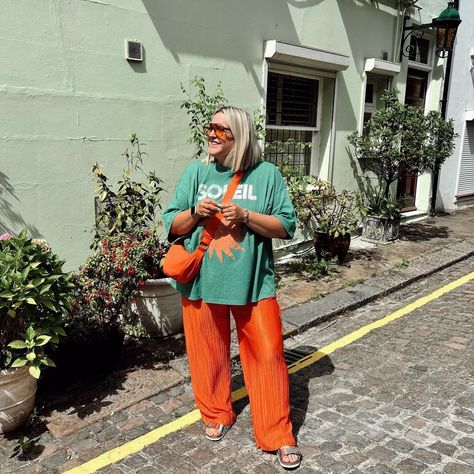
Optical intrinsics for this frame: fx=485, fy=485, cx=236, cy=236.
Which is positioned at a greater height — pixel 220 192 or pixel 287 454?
pixel 220 192

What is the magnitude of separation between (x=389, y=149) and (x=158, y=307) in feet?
17.0

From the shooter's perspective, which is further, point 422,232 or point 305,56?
point 422,232

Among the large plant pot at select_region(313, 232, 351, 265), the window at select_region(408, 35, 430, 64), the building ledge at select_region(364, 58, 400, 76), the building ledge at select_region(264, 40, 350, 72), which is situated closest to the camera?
the building ledge at select_region(264, 40, 350, 72)

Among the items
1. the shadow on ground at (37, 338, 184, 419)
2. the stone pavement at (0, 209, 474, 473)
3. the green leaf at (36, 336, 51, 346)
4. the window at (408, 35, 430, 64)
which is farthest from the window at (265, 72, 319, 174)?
the green leaf at (36, 336, 51, 346)

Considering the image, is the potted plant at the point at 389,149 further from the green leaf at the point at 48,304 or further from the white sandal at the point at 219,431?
the green leaf at the point at 48,304

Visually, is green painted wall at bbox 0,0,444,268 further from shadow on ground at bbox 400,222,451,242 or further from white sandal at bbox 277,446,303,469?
shadow on ground at bbox 400,222,451,242

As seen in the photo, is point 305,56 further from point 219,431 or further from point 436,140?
point 219,431

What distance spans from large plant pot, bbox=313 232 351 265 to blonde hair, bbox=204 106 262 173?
14.0 ft

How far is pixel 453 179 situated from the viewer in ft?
38.0

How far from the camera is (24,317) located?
10.1 feet

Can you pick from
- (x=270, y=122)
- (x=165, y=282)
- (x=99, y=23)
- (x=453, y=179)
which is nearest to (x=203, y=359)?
(x=165, y=282)

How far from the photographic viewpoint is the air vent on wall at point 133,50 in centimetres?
502

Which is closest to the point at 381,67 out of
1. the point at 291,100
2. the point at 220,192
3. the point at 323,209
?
the point at 291,100

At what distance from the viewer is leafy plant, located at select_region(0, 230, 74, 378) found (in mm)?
2922
